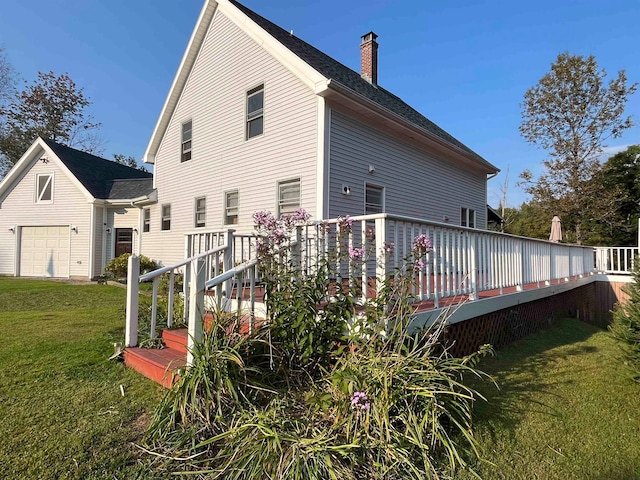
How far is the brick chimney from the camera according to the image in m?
11.2

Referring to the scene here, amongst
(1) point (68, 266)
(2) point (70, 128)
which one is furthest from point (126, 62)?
(2) point (70, 128)

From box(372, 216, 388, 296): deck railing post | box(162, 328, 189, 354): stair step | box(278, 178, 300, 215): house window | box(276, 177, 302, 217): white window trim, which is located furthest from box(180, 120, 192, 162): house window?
box(372, 216, 388, 296): deck railing post

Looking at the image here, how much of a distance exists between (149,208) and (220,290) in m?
11.2

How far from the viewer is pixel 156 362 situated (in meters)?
3.56

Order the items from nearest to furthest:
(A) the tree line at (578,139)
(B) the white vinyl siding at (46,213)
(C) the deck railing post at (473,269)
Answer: (C) the deck railing post at (473,269) < (B) the white vinyl siding at (46,213) < (A) the tree line at (578,139)

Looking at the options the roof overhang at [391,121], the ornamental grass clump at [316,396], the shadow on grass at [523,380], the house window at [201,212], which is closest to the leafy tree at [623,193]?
the roof overhang at [391,121]

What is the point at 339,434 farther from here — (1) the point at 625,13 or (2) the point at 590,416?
(1) the point at 625,13

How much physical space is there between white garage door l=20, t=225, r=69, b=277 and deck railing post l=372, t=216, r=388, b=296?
1530 cm

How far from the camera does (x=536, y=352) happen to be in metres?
5.06

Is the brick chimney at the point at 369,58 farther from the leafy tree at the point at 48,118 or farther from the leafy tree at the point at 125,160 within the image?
the leafy tree at the point at 125,160

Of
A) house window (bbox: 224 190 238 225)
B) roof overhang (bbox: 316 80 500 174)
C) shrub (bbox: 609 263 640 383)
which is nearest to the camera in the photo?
shrub (bbox: 609 263 640 383)

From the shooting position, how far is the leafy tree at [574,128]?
1675cm

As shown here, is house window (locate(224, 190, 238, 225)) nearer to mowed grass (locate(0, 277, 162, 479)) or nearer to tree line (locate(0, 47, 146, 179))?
mowed grass (locate(0, 277, 162, 479))

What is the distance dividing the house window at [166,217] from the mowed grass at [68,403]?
684 cm
